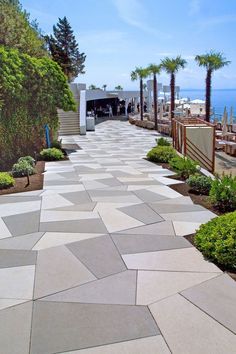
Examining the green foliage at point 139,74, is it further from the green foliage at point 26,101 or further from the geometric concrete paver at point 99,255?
the geometric concrete paver at point 99,255

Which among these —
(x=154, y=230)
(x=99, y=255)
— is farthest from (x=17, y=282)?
(x=154, y=230)

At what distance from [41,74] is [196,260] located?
12.4 metres

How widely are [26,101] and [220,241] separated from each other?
39.6ft

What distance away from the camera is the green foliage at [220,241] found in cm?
398

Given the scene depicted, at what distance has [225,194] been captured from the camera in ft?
→ 20.4

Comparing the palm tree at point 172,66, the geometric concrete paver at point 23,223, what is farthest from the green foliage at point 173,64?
the geometric concrete paver at point 23,223

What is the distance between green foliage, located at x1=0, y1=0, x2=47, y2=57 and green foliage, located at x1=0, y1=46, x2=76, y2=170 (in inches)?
51.1

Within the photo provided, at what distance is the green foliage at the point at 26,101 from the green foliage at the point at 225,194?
8974 mm

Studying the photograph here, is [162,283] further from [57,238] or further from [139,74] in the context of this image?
[139,74]

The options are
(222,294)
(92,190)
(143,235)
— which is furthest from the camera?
(92,190)

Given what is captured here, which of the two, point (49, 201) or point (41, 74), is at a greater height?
A: point (41, 74)

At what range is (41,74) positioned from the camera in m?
14.6

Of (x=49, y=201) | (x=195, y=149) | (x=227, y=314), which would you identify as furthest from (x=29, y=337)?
(x=195, y=149)

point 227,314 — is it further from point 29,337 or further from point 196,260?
point 29,337
